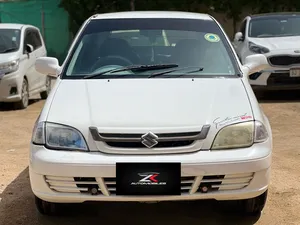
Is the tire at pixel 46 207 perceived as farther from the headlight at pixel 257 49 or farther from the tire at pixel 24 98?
the headlight at pixel 257 49

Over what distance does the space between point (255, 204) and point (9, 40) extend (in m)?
7.20

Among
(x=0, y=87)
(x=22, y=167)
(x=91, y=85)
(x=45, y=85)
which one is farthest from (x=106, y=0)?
(x=91, y=85)

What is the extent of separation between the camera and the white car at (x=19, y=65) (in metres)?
9.03

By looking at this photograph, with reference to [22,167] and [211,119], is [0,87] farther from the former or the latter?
[211,119]

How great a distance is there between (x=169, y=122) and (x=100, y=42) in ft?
5.06

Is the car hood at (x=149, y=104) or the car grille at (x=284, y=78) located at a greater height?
the car hood at (x=149, y=104)

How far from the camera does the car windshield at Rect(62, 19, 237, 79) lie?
4258 millimetres

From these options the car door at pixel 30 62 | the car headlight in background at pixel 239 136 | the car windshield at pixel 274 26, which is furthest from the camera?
the car windshield at pixel 274 26

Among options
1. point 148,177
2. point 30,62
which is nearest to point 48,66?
point 148,177

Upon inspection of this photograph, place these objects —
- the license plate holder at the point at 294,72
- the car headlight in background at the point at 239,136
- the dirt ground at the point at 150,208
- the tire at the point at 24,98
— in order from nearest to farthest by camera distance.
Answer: the car headlight in background at the point at 239,136, the dirt ground at the point at 150,208, the license plate holder at the point at 294,72, the tire at the point at 24,98

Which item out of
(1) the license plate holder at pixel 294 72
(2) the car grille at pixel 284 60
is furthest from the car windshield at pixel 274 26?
(1) the license plate holder at pixel 294 72

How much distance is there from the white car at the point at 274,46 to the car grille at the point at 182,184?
201 inches

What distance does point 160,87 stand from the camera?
12.8 ft

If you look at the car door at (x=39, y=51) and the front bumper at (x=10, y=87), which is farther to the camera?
the car door at (x=39, y=51)
